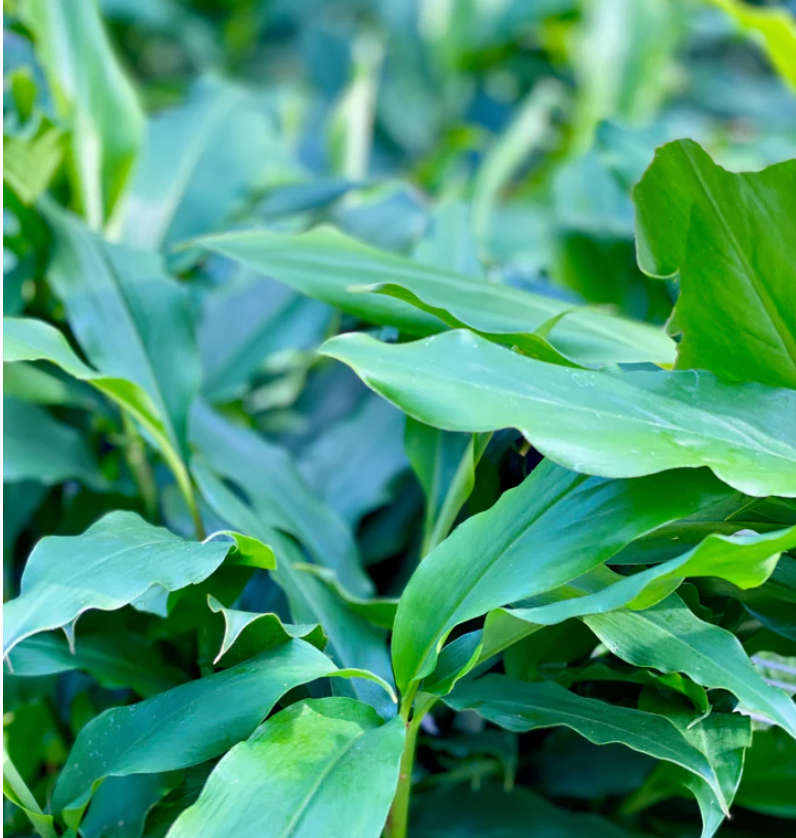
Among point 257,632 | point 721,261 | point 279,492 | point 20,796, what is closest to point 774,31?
point 721,261

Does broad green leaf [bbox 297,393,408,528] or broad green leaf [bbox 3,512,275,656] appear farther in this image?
broad green leaf [bbox 297,393,408,528]

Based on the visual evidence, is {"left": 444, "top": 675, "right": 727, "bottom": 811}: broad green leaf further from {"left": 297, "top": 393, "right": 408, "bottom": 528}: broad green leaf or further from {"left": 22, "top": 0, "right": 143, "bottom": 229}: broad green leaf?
{"left": 22, "top": 0, "right": 143, "bottom": 229}: broad green leaf

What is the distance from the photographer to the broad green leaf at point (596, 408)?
1.16 ft

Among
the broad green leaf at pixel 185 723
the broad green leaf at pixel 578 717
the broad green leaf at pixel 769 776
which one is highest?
the broad green leaf at pixel 185 723

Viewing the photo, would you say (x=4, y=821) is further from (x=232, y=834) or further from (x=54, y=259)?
(x=54, y=259)

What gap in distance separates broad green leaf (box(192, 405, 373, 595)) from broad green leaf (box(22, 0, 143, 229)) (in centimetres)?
23

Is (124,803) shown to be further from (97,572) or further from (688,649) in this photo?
(688,649)

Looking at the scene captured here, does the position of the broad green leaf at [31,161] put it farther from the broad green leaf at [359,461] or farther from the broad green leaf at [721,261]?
the broad green leaf at [721,261]

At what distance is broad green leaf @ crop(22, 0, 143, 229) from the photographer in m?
0.74

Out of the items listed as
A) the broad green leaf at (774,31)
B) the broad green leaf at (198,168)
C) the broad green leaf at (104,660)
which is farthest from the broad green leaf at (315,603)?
the broad green leaf at (774,31)

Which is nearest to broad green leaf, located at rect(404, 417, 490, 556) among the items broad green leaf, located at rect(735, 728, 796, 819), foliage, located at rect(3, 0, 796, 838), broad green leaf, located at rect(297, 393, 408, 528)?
foliage, located at rect(3, 0, 796, 838)

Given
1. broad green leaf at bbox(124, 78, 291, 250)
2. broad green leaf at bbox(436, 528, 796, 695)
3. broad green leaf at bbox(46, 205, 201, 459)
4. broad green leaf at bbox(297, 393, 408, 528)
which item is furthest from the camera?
broad green leaf at bbox(124, 78, 291, 250)

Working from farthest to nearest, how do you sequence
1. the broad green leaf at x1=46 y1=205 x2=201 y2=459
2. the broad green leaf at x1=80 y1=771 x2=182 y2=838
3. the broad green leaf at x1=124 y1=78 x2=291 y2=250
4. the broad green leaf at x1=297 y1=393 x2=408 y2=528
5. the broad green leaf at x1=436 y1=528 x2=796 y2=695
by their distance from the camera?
1. the broad green leaf at x1=124 y1=78 x2=291 y2=250
2. the broad green leaf at x1=297 y1=393 x2=408 y2=528
3. the broad green leaf at x1=46 y1=205 x2=201 y2=459
4. the broad green leaf at x1=80 y1=771 x2=182 y2=838
5. the broad green leaf at x1=436 y1=528 x2=796 y2=695

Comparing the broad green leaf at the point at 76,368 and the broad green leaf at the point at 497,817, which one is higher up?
the broad green leaf at the point at 76,368
